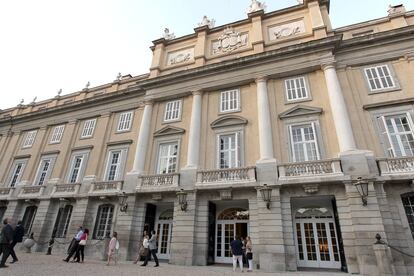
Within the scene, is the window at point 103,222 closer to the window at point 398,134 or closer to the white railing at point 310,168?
the white railing at point 310,168

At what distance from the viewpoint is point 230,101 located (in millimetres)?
17125

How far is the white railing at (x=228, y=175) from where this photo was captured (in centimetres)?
1348

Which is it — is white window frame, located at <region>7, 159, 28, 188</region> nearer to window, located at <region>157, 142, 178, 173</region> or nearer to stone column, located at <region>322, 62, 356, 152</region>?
window, located at <region>157, 142, 178, 173</region>

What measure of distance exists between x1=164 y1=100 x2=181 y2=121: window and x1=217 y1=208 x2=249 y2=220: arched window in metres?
7.55

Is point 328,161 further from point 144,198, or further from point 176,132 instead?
point 144,198

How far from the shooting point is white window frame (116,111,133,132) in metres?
19.8

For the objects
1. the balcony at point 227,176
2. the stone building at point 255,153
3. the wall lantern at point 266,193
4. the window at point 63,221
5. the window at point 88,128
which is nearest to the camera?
the stone building at point 255,153

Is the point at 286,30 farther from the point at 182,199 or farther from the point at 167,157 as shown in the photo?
the point at 182,199

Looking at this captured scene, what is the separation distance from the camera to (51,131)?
77.2 ft

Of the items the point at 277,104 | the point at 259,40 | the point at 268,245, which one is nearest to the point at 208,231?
the point at 268,245

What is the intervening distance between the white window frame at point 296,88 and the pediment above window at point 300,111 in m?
0.69

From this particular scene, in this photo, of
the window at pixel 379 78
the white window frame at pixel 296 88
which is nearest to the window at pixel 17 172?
the white window frame at pixel 296 88

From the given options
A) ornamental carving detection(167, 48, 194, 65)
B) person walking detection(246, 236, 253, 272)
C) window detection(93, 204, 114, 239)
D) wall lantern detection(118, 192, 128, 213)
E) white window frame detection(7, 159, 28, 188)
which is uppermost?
ornamental carving detection(167, 48, 194, 65)

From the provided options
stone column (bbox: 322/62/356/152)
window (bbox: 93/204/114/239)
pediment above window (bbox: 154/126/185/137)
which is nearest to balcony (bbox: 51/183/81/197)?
window (bbox: 93/204/114/239)
